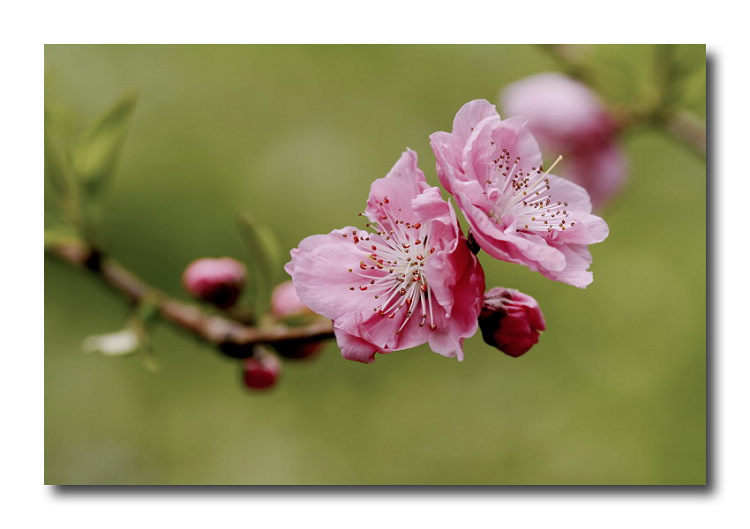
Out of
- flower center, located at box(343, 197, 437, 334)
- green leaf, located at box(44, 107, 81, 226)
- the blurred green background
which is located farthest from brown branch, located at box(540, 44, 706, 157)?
green leaf, located at box(44, 107, 81, 226)

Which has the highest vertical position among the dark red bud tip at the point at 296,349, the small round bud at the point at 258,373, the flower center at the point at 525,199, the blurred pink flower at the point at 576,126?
the blurred pink flower at the point at 576,126

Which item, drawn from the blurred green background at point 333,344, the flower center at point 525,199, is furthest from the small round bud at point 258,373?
the blurred green background at point 333,344

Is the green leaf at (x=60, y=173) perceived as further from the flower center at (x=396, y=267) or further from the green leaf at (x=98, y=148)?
the flower center at (x=396, y=267)

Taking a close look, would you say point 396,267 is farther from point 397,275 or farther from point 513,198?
point 513,198

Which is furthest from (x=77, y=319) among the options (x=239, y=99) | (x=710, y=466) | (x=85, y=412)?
(x=710, y=466)
